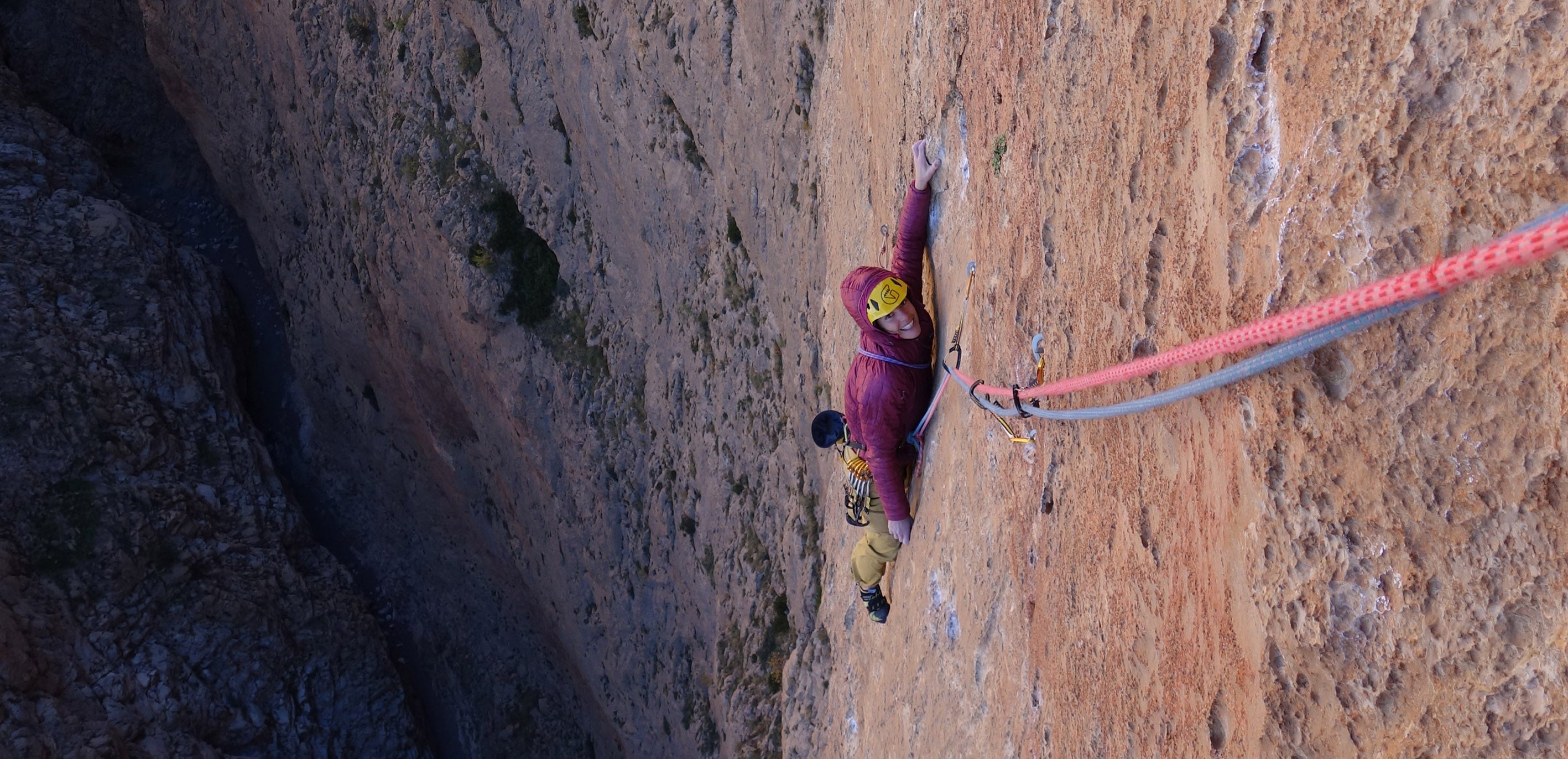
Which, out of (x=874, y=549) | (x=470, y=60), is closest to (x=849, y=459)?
(x=874, y=549)

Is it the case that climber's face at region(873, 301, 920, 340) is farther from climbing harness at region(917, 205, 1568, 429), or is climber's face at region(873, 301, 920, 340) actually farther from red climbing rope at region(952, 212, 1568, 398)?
red climbing rope at region(952, 212, 1568, 398)

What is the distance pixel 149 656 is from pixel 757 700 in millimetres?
8050

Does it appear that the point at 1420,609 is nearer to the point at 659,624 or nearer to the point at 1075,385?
the point at 1075,385

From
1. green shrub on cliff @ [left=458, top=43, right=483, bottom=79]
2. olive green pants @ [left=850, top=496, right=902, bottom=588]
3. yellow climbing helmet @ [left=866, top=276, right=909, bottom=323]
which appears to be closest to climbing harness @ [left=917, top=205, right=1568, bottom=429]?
yellow climbing helmet @ [left=866, top=276, right=909, bottom=323]

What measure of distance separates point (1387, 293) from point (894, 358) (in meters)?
2.92

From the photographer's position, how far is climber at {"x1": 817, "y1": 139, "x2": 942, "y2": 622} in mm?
4207

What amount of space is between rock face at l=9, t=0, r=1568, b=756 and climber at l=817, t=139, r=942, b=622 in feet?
0.45

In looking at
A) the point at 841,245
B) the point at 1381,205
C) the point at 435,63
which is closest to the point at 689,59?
the point at 841,245

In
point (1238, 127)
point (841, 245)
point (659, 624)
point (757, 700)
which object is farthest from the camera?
point (659, 624)

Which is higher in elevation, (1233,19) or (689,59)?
(689,59)

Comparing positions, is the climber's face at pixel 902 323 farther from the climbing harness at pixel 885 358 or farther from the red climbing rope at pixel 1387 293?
the red climbing rope at pixel 1387 293

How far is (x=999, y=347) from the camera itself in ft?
11.6

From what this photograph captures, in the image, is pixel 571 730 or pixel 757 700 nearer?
pixel 757 700

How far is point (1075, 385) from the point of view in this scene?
244cm
